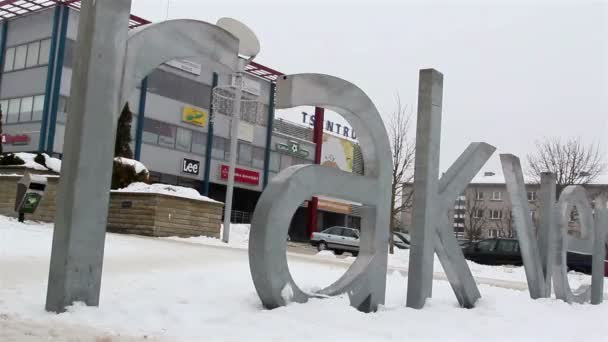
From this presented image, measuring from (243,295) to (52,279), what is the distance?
2.09 meters

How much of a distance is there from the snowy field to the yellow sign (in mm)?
27919

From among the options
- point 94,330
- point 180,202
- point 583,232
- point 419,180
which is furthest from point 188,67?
point 94,330

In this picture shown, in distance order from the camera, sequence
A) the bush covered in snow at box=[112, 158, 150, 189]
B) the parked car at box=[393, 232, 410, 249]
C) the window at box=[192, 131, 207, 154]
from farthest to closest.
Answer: the window at box=[192, 131, 207, 154] < the parked car at box=[393, 232, 410, 249] < the bush covered in snow at box=[112, 158, 150, 189]

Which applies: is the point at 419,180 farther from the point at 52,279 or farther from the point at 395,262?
the point at 395,262

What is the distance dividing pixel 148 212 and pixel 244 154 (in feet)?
80.2

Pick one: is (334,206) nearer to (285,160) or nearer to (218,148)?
(285,160)

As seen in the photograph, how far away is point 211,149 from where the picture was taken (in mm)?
39094

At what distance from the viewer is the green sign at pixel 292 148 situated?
44250 mm

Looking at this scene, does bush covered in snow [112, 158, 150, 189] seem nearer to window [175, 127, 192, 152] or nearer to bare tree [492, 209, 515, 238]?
window [175, 127, 192, 152]

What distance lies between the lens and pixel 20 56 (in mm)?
33250

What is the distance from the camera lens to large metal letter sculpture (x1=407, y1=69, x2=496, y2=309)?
7004 mm

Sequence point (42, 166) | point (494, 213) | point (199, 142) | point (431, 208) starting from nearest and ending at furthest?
point (431, 208) < point (42, 166) < point (199, 142) < point (494, 213)

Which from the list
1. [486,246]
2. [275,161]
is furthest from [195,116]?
[486,246]

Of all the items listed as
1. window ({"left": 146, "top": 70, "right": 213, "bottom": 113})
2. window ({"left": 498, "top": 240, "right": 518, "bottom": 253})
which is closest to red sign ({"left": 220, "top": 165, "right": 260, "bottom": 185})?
window ({"left": 146, "top": 70, "right": 213, "bottom": 113})
